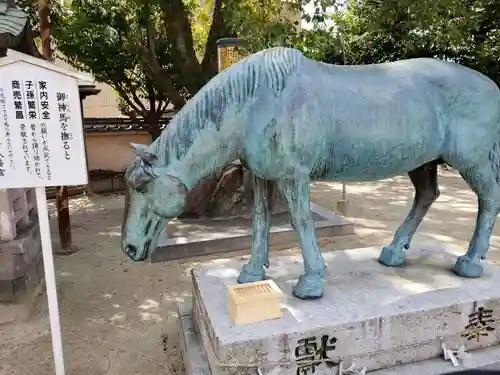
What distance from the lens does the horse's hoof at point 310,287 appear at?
2.89 m

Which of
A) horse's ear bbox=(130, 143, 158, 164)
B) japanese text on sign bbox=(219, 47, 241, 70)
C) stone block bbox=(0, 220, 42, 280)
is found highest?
japanese text on sign bbox=(219, 47, 241, 70)

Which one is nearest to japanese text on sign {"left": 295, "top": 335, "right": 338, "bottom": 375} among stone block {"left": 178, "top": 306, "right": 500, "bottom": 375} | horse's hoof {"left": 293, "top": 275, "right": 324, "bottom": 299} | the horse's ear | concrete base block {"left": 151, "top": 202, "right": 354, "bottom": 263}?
stone block {"left": 178, "top": 306, "right": 500, "bottom": 375}

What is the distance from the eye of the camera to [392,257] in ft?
11.4

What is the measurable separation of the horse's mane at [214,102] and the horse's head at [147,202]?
28 mm

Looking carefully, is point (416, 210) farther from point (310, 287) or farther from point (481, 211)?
point (310, 287)

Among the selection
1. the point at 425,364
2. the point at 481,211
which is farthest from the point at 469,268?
the point at 425,364

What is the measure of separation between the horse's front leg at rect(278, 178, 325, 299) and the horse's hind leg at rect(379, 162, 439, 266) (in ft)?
2.72

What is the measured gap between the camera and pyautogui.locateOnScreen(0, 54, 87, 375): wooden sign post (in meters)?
2.58

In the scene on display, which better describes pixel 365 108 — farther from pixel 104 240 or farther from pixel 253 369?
pixel 104 240

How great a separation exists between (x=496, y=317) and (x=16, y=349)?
12.1 feet

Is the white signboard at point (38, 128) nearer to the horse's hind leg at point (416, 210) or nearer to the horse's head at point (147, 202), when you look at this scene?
the horse's head at point (147, 202)

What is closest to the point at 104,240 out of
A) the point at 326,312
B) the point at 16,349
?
the point at 16,349

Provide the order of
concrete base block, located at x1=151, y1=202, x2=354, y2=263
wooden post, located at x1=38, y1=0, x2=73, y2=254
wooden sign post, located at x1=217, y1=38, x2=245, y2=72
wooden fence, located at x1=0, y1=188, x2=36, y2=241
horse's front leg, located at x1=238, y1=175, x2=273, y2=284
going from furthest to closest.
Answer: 1. wooden sign post, located at x1=217, y1=38, x2=245, y2=72
2. wooden post, located at x1=38, y1=0, x2=73, y2=254
3. concrete base block, located at x1=151, y1=202, x2=354, y2=263
4. wooden fence, located at x1=0, y1=188, x2=36, y2=241
5. horse's front leg, located at x1=238, y1=175, x2=273, y2=284

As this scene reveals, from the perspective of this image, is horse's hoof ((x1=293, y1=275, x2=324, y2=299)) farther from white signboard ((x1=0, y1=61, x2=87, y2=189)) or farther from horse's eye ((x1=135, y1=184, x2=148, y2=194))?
white signboard ((x1=0, y1=61, x2=87, y2=189))
